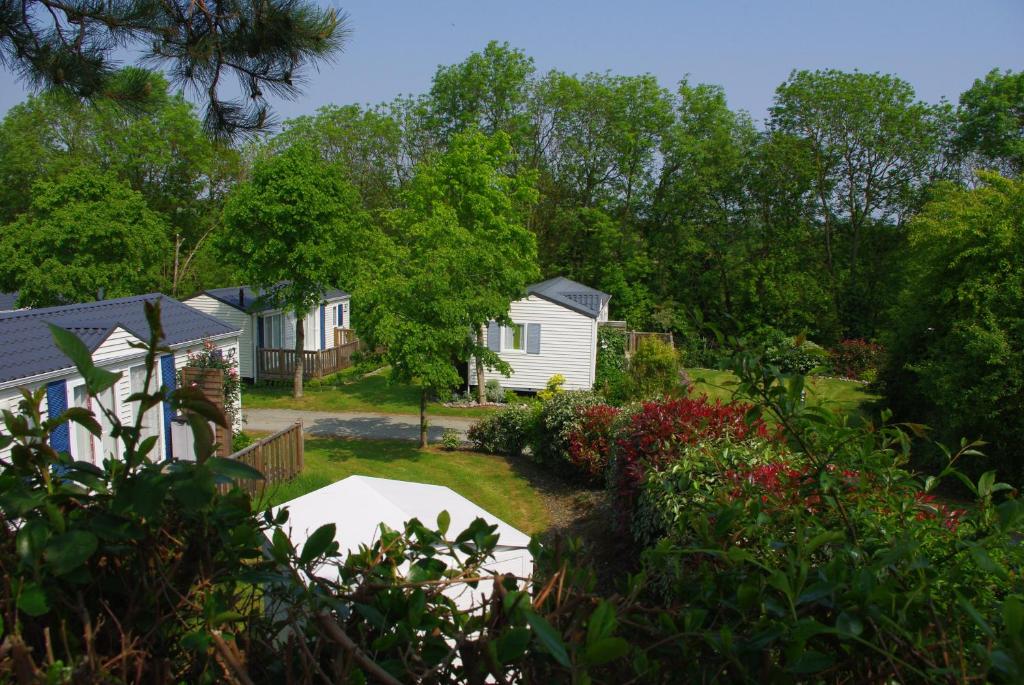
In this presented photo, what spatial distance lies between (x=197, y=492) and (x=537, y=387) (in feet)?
73.8

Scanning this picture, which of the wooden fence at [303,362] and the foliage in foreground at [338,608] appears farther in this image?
the wooden fence at [303,362]

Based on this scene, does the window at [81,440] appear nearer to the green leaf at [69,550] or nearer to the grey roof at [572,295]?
the green leaf at [69,550]

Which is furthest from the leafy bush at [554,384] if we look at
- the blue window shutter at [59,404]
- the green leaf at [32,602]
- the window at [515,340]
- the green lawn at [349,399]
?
the green leaf at [32,602]

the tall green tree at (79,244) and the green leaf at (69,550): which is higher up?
the tall green tree at (79,244)

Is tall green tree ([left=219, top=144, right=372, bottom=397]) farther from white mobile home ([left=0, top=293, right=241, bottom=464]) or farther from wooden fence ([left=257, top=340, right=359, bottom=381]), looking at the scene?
white mobile home ([left=0, top=293, right=241, bottom=464])

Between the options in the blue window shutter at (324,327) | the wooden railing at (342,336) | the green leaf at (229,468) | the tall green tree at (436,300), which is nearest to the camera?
the green leaf at (229,468)

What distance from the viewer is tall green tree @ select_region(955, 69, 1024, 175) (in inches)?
1163

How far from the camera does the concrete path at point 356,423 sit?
18.8 m

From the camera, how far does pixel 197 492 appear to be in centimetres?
127

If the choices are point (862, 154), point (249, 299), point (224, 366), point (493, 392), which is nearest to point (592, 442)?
point (224, 366)

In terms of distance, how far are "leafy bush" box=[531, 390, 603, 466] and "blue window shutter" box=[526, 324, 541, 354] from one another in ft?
23.6

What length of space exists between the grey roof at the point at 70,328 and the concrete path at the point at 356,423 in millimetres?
3486

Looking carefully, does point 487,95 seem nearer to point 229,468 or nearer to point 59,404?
point 59,404

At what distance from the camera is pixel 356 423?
1992 cm
